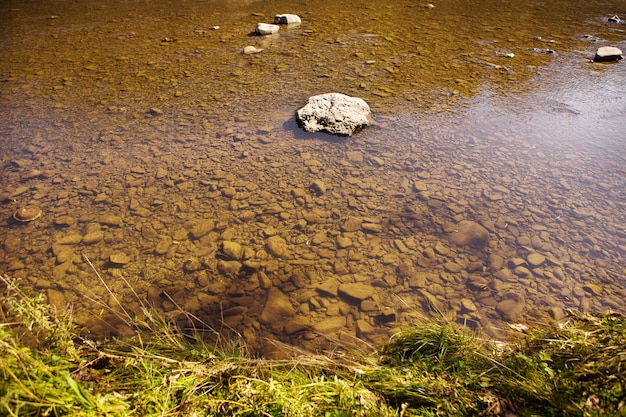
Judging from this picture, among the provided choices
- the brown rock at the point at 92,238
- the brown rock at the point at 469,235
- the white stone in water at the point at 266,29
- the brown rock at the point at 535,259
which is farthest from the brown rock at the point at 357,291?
the white stone in water at the point at 266,29

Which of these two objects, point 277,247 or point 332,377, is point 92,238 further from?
point 332,377

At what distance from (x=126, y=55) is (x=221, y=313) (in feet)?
20.6

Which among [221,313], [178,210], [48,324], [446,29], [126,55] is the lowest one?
[221,313]

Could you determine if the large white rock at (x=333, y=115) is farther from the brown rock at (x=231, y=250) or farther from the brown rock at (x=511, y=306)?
the brown rock at (x=511, y=306)

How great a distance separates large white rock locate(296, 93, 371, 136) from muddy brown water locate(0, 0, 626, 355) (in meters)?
0.13

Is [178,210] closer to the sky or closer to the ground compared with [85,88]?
closer to the ground

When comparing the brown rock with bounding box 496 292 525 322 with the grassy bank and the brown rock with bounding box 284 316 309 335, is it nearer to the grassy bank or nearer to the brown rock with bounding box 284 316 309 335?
the grassy bank

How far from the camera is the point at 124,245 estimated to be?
10.7ft

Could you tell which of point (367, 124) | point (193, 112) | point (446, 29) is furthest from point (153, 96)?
point (446, 29)

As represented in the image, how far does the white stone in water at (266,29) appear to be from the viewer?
7605mm

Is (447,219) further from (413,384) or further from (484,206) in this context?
(413,384)

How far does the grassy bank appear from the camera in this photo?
1474 mm

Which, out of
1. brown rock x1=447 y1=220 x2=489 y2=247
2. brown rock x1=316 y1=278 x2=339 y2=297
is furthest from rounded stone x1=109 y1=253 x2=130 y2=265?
brown rock x1=447 y1=220 x2=489 y2=247

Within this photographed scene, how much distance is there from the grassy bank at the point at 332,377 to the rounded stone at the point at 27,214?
206cm
